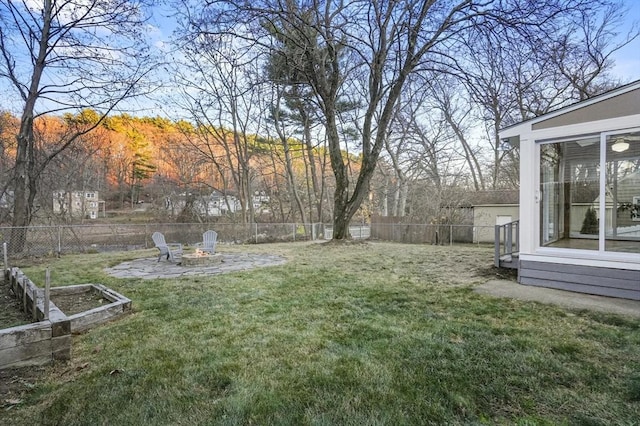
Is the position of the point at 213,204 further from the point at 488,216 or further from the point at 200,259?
the point at 488,216

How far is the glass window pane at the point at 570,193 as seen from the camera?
5.46m

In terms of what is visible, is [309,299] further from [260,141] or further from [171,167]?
[171,167]

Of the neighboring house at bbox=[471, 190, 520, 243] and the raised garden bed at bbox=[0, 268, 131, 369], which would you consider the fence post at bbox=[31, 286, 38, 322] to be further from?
the neighboring house at bbox=[471, 190, 520, 243]

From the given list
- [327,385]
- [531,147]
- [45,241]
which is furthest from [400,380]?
[45,241]

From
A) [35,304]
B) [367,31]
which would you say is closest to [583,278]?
[35,304]

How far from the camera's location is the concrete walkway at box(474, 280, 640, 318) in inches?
160

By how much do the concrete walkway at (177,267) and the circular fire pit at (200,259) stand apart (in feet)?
0.50

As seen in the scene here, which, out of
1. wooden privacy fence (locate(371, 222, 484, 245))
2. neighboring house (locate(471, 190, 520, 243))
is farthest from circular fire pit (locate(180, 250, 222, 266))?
neighboring house (locate(471, 190, 520, 243))

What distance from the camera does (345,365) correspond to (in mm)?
2586

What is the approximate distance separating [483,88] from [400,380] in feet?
25.6

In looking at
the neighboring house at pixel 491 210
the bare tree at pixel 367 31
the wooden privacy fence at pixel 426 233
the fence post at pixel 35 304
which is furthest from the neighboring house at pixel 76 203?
the neighboring house at pixel 491 210

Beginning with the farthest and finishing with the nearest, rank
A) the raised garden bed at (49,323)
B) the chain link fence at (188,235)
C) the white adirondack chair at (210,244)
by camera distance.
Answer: the chain link fence at (188,235) → the white adirondack chair at (210,244) → the raised garden bed at (49,323)

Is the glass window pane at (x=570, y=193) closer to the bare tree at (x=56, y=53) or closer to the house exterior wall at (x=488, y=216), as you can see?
the bare tree at (x=56, y=53)

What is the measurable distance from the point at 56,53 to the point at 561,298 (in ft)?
42.8
